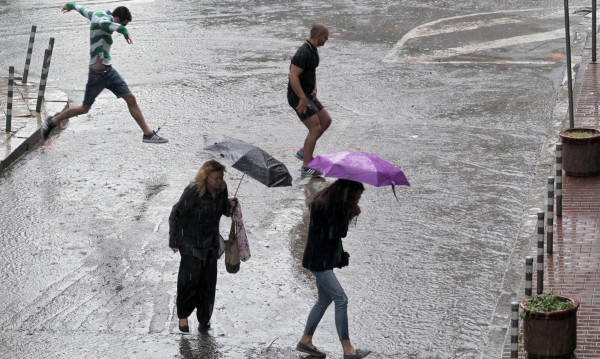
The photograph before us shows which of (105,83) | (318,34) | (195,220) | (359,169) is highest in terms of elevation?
(318,34)

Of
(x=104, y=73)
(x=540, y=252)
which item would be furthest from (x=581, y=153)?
(x=104, y=73)

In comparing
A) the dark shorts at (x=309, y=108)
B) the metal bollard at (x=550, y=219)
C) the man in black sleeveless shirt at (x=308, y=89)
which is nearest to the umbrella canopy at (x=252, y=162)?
the metal bollard at (x=550, y=219)

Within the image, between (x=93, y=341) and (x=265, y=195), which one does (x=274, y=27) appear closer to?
(x=265, y=195)

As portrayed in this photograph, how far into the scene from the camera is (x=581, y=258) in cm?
1084

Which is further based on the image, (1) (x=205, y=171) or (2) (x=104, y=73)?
(2) (x=104, y=73)

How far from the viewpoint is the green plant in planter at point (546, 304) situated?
336 inches

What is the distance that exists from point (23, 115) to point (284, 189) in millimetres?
5391

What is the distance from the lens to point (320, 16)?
24.5m

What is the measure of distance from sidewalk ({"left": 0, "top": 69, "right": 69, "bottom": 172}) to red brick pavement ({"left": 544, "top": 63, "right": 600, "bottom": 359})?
7.42 meters

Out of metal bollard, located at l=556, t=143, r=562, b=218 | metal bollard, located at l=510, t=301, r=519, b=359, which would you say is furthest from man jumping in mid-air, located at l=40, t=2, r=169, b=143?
metal bollard, located at l=510, t=301, r=519, b=359

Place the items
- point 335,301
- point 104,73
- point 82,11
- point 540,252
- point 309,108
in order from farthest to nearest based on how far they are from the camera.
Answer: point 82,11, point 104,73, point 309,108, point 540,252, point 335,301

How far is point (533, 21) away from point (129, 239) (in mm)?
13427

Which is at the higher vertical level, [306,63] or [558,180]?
[306,63]

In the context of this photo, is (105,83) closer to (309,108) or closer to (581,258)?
(309,108)
